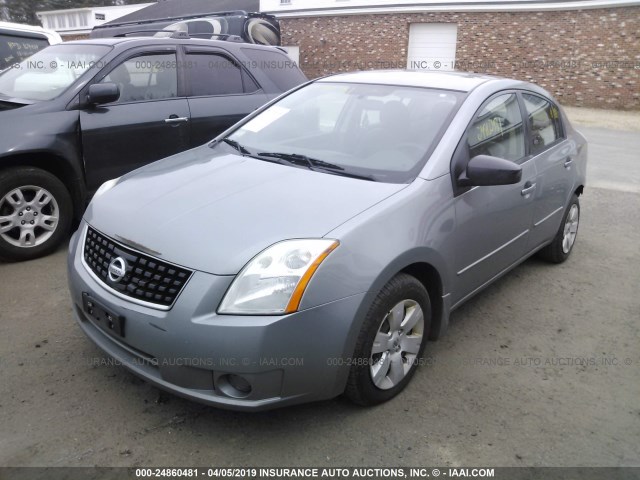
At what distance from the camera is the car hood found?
2371 mm

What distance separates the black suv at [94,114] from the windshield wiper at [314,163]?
200 centimetres

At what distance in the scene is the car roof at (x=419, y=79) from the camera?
3529 mm

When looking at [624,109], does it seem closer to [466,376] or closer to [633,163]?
[633,163]

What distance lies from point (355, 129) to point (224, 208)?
1.16 metres

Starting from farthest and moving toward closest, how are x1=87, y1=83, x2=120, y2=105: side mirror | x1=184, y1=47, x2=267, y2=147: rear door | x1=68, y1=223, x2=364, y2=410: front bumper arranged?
x1=184, y1=47, x2=267, y2=147: rear door < x1=87, y1=83, x2=120, y2=105: side mirror < x1=68, y1=223, x2=364, y2=410: front bumper

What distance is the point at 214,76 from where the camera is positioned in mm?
5520

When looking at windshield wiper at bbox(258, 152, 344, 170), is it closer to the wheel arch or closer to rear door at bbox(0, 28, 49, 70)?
the wheel arch

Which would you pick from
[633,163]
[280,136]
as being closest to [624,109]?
[633,163]

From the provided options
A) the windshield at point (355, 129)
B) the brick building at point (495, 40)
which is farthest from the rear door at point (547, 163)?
the brick building at point (495, 40)

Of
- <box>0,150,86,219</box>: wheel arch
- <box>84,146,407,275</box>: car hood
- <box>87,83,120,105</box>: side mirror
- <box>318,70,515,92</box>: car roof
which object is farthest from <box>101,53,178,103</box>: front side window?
<box>84,146,407,275</box>: car hood

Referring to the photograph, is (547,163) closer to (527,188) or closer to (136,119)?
(527,188)

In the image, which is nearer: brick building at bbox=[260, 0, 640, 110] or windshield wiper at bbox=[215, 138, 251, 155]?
windshield wiper at bbox=[215, 138, 251, 155]

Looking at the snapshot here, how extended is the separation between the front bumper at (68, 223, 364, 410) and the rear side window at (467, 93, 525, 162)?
58.8 inches

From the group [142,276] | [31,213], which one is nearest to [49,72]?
[31,213]
